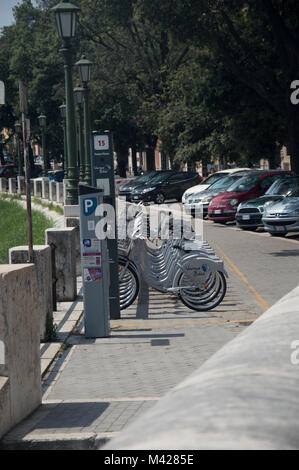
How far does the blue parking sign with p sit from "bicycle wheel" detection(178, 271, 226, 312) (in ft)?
6.69

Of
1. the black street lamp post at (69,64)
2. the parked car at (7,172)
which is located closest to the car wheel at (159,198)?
the black street lamp post at (69,64)

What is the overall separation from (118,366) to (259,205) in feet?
56.6

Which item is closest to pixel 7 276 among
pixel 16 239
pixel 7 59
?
pixel 16 239

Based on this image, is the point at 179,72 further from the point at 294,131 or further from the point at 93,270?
the point at 93,270

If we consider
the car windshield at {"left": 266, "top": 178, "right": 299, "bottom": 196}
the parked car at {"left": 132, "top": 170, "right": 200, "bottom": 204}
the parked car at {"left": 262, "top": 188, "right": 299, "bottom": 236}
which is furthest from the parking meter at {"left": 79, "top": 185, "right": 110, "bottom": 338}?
the parked car at {"left": 132, "top": 170, "right": 200, "bottom": 204}

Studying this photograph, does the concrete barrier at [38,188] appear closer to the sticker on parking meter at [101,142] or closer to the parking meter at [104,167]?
the parking meter at [104,167]

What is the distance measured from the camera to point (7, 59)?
76938mm

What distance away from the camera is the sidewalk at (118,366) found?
19.0 ft

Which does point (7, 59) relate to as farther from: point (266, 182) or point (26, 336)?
point (26, 336)

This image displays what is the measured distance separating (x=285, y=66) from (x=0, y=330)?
2516 centimetres

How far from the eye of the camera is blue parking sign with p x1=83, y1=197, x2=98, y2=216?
31.4 ft

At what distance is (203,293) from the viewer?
36.6 feet

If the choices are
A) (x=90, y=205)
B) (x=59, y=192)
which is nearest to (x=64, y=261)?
(x=90, y=205)

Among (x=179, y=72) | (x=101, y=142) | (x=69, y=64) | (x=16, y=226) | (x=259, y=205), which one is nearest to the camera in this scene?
(x=101, y=142)
